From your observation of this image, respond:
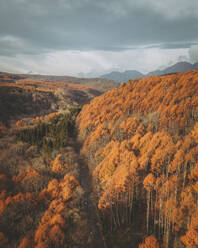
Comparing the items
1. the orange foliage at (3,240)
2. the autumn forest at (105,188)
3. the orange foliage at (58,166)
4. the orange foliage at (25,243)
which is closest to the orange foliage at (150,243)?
the autumn forest at (105,188)

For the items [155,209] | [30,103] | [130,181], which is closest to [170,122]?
[130,181]

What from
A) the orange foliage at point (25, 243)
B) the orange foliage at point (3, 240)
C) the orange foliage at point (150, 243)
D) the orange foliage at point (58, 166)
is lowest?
the orange foliage at point (3, 240)

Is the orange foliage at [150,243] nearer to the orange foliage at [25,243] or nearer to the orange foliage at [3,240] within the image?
the orange foliage at [25,243]

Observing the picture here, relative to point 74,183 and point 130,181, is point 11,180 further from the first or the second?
point 130,181

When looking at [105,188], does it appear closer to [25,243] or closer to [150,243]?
[150,243]

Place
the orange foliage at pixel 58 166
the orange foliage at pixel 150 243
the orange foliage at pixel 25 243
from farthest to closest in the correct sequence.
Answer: the orange foliage at pixel 58 166 < the orange foliage at pixel 25 243 < the orange foliage at pixel 150 243

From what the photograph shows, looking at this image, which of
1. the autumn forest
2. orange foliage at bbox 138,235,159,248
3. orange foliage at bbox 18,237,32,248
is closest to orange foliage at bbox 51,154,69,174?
the autumn forest

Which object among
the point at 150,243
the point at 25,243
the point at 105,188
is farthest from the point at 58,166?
the point at 150,243

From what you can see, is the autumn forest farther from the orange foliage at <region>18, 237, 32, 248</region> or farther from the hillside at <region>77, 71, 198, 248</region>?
the hillside at <region>77, 71, 198, 248</region>
